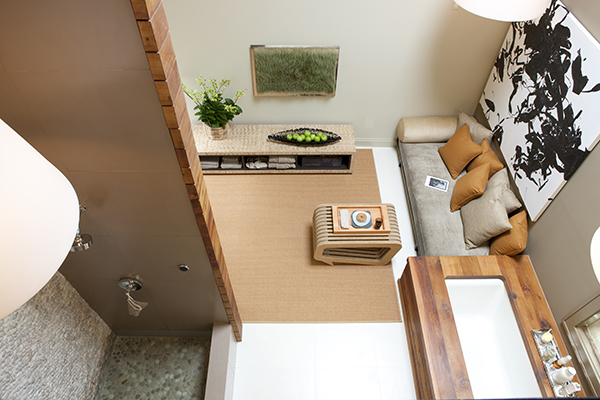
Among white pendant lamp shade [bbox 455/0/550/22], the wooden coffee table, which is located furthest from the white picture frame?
white pendant lamp shade [bbox 455/0/550/22]

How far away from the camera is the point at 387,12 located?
3756 mm

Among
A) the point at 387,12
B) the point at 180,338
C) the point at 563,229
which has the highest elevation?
the point at 387,12

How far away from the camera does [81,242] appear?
1.73 meters

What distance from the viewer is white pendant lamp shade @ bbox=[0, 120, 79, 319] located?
0.71m

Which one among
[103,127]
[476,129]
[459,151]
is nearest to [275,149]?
[459,151]

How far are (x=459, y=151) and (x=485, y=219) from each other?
981 mm

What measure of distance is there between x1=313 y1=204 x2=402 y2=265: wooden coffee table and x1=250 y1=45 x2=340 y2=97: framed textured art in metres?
1.46

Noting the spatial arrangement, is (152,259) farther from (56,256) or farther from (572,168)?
(572,168)

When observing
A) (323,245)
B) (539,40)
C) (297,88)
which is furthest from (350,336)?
(539,40)

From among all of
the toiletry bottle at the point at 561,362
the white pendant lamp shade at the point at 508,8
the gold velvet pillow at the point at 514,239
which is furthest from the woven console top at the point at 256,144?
the toiletry bottle at the point at 561,362

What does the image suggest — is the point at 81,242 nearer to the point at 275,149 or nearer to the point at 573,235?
the point at 275,149

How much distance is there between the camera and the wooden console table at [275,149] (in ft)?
14.0

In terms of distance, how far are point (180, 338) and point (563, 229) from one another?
318 centimetres

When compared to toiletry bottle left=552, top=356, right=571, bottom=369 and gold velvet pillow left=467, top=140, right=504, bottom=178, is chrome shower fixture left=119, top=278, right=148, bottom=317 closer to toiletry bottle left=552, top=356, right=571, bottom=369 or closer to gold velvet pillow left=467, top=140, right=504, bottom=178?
toiletry bottle left=552, top=356, right=571, bottom=369
